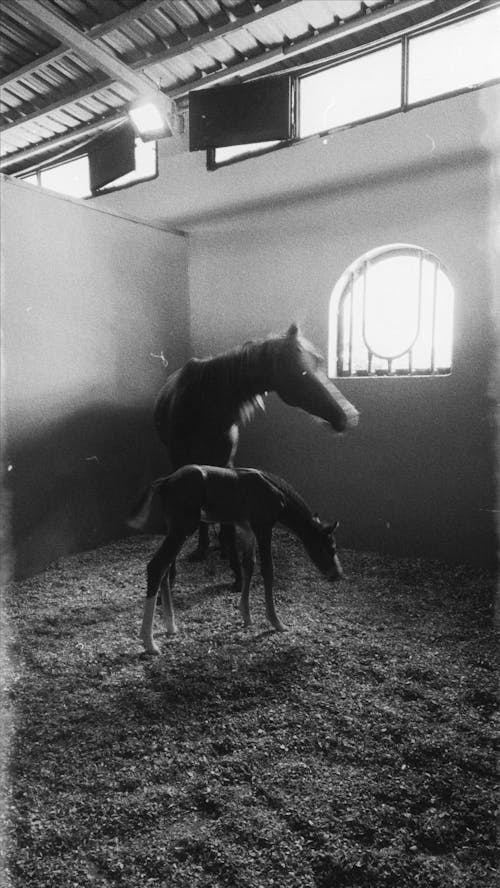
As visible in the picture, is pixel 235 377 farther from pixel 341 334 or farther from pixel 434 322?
pixel 434 322

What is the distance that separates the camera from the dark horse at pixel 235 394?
10.0 feet

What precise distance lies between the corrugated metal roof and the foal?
381 cm

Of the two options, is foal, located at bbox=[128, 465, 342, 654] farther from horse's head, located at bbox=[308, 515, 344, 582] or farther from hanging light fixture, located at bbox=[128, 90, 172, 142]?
hanging light fixture, located at bbox=[128, 90, 172, 142]

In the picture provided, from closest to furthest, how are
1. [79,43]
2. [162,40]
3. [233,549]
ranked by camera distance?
[233,549], [79,43], [162,40]

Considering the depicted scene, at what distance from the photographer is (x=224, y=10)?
4.12 meters

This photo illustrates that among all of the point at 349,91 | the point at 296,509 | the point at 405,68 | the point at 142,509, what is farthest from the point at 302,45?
the point at 142,509

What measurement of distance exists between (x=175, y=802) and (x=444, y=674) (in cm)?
143

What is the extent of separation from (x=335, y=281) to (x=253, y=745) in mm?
3751

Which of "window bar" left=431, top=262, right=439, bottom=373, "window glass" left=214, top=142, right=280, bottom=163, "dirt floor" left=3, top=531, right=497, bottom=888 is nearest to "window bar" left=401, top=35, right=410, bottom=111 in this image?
"window glass" left=214, top=142, right=280, bottom=163

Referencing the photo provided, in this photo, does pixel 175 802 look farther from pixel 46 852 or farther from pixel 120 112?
pixel 120 112

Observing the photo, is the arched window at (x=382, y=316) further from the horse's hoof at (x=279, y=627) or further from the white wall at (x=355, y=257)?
the horse's hoof at (x=279, y=627)

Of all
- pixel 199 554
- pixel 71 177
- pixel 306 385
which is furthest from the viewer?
pixel 71 177

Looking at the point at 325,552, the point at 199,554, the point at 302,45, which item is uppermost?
the point at 302,45

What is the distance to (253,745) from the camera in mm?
1891
